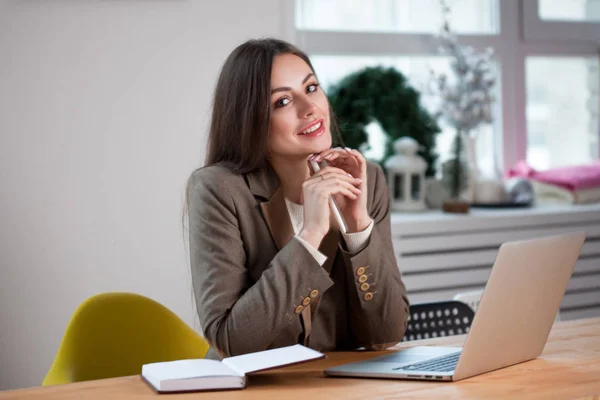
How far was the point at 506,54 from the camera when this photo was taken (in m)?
4.06

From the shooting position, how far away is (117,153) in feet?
9.41

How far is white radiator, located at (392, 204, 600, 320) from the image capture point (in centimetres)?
331

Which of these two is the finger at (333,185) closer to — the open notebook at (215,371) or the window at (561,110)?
the open notebook at (215,371)

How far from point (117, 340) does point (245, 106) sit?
2.26ft

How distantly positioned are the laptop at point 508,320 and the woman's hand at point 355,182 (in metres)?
0.31

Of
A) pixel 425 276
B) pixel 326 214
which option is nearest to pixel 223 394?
pixel 326 214

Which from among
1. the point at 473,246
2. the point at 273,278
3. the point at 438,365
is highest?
the point at 273,278

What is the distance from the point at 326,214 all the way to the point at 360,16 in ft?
7.64

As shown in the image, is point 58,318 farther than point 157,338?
Yes

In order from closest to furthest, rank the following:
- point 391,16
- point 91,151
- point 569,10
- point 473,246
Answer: point 91,151 < point 473,246 < point 391,16 < point 569,10

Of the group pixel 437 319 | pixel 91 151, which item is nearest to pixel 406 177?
pixel 91 151

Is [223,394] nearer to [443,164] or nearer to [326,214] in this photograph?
[326,214]

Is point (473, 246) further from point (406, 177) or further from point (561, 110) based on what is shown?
point (561, 110)

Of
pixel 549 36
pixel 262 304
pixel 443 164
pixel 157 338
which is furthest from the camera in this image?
pixel 549 36
